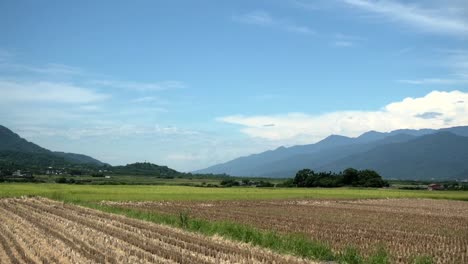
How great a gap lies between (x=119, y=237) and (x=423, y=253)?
11620mm

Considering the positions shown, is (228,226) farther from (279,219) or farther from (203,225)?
(279,219)

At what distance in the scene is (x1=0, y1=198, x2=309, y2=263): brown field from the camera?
1508 cm

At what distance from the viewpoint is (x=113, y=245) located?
58.0ft

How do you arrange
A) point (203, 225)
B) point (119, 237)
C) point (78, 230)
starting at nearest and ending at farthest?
point (119, 237) → point (78, 230) → point (203, 225)

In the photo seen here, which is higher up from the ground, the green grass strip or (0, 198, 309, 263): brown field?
the green grass strip

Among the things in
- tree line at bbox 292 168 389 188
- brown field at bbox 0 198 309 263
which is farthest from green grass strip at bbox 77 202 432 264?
tree line at bbox 292 168 389 188

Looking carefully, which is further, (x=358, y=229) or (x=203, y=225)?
(x=358, y=229)

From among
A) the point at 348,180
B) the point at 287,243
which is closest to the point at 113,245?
the point at 287,243

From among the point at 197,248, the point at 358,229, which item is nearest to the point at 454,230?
the point at 358,229

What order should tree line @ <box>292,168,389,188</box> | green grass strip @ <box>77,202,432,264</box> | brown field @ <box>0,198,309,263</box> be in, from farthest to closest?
tree line @ <box>292,168,389,188</box> < green grass strip @ <box>77,202,432,264</box> < brown field @ <box>0,198,309,263</box>

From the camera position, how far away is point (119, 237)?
19.9 metres

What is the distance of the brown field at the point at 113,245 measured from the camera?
15.1 m

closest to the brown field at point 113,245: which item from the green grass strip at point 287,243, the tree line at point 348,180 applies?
the green grass strip at point 287,243

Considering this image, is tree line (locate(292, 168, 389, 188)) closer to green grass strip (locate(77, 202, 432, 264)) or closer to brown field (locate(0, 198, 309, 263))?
green grass strip (locate(77, 202, 432, 264))
